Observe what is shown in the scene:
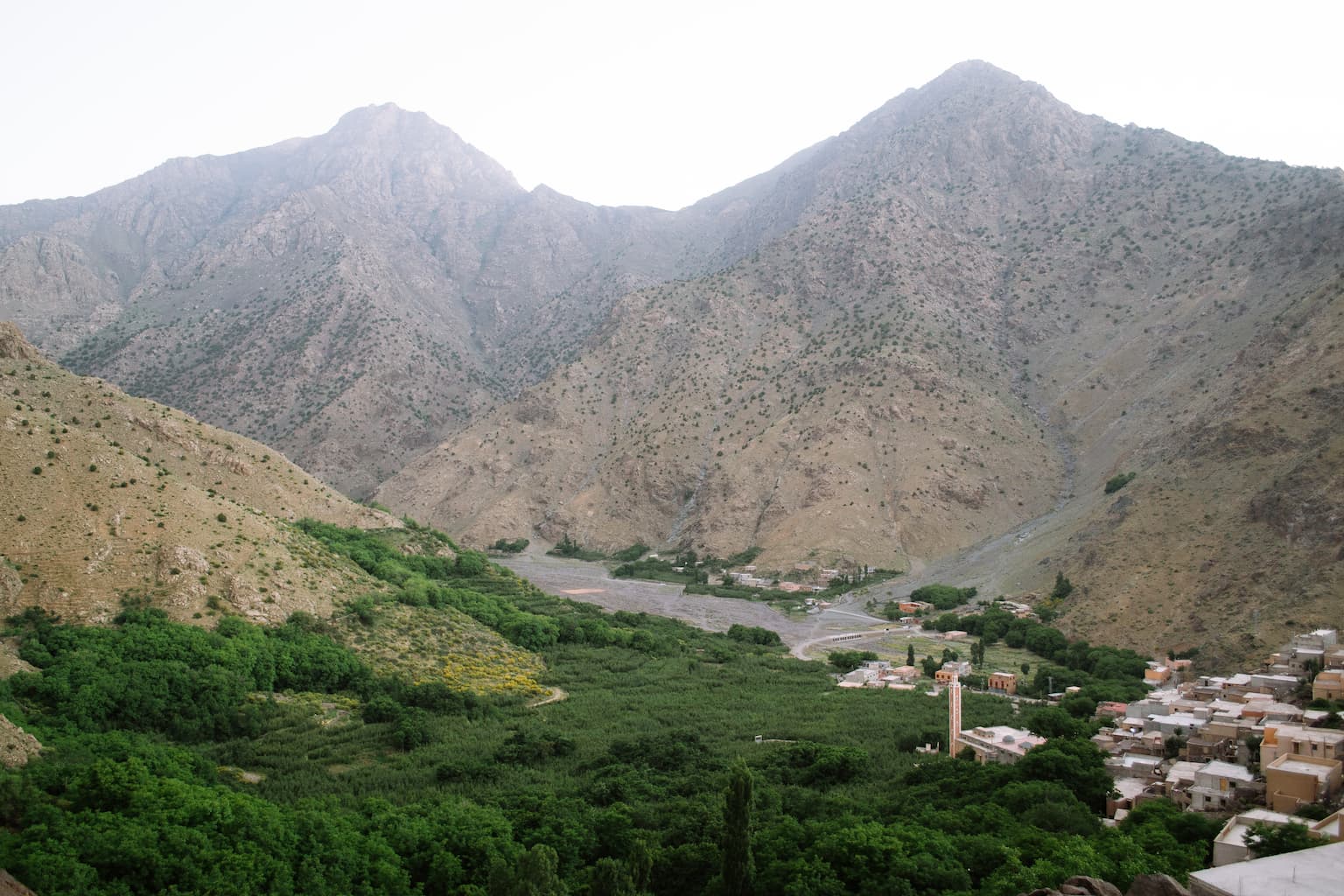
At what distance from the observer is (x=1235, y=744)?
100 ft

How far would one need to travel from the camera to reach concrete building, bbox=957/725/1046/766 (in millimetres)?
34969

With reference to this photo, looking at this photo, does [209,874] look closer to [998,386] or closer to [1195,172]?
[998,386]

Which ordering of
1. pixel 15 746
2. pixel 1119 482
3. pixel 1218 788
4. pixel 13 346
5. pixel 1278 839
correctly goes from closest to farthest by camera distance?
pixel 1278 839 → pixel 15 746 → pixel 1218 788 → pixel 13 346 → pixel 1119 482

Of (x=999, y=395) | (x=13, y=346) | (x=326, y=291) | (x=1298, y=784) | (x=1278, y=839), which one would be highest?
(x=326, y=291)

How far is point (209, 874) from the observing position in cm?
2147

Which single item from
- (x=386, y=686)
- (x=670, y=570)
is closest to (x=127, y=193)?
(x=670, y=570)

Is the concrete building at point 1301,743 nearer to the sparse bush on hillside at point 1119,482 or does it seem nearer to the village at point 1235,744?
the village at point 1235,744

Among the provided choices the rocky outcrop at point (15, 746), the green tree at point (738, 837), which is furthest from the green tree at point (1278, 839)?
the rocky outcrop at point (15, 746)

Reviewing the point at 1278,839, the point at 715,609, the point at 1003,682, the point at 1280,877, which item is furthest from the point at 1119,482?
the point at 1280,877

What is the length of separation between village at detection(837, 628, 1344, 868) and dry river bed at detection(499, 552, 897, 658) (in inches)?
930

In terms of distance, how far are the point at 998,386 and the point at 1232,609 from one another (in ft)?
183

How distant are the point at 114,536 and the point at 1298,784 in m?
42.1

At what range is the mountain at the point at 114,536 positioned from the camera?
120ft

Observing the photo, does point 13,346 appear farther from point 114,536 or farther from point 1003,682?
point 1003,682
